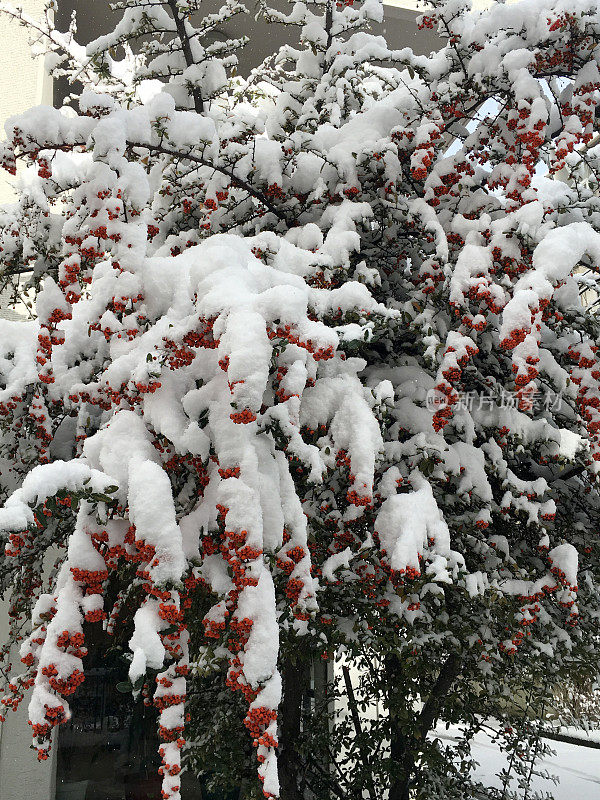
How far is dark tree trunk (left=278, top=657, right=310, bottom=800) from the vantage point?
3889 mm

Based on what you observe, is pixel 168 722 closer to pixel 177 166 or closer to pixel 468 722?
pixel 177 166

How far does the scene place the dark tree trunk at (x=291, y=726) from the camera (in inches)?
153

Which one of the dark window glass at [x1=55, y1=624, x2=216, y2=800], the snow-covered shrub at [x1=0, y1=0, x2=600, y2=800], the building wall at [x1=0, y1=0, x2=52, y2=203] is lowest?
the dark window glass at [x1=55, y1=624, x2=216, y2=800]

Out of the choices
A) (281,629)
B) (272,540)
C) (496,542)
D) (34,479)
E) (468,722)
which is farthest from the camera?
(468,722)

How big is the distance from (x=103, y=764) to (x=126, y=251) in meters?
5.45

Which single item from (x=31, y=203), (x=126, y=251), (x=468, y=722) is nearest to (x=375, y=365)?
(x=126, y=251)

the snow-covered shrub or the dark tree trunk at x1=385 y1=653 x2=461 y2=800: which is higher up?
the snow-covered shrub

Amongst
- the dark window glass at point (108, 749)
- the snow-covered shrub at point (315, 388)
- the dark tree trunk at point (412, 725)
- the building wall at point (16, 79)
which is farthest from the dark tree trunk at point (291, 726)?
the building wall at point (16, 79)

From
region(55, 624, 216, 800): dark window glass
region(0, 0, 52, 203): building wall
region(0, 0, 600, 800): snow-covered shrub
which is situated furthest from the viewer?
region(0, 0, 52, 203): building wall

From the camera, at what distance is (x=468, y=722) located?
4352mm

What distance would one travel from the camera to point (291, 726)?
13.3ft

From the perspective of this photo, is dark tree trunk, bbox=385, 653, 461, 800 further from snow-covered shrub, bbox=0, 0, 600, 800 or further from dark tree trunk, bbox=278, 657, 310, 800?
dark tree trunk, bbox=278, 657, 310, 800

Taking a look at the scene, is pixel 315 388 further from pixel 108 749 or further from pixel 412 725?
pixel 108 749

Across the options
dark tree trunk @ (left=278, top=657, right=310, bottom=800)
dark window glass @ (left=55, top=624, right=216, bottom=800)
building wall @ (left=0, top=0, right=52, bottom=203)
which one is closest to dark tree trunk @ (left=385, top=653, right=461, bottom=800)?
dark tree trunk @ (left=278, top=657, right=310, bottom=800)
